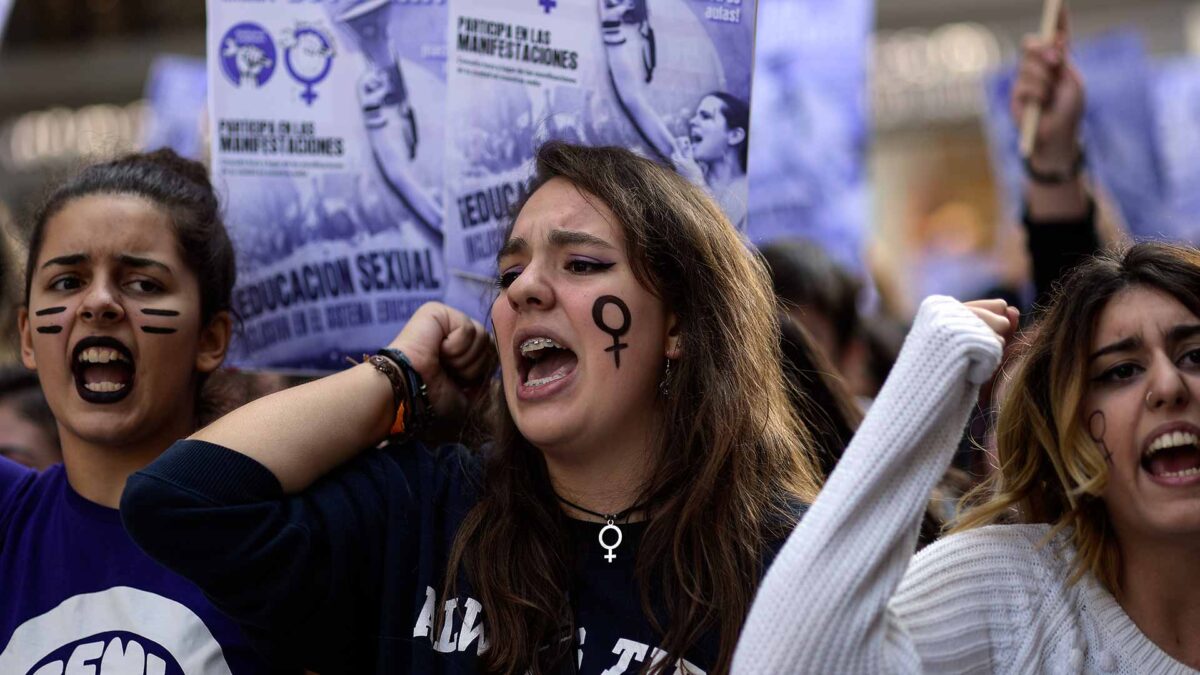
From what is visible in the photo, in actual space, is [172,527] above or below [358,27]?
below

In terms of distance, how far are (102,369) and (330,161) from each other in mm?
585

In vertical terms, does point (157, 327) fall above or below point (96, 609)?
above

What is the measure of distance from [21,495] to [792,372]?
55.3 inches

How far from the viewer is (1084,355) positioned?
1.95 metres

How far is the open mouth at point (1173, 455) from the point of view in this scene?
1.83 metres

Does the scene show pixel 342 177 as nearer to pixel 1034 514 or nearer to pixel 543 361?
pixel 543 361

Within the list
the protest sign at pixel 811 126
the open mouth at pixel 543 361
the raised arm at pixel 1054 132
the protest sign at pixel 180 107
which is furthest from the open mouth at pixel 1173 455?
the protest sign at pixel 180 107

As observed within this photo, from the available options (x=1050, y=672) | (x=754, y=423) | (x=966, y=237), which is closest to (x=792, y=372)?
(x=754, y=423)

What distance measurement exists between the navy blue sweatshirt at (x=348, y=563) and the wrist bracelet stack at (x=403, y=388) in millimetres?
68

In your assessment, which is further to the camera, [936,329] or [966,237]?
[966,237]

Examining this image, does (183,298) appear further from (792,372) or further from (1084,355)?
(1084,355)

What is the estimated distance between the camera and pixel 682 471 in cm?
204

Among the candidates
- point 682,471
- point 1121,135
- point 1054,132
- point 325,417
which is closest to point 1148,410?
point 682,471

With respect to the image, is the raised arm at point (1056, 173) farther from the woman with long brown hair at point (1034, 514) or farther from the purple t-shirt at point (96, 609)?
the purple t-shirt at point (96, 609)
